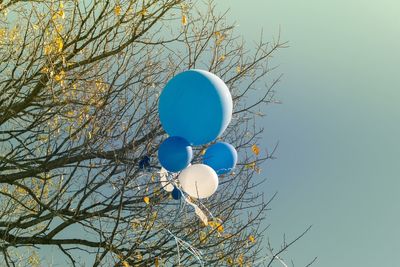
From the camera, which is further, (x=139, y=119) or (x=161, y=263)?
(x=139, y=119)

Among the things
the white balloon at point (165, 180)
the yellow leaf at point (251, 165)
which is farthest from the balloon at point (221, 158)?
the yellow leaf at point (251, 165)

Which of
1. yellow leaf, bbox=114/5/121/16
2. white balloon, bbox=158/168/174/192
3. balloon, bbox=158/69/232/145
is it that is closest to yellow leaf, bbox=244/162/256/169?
white balloon, bbox=158/168/174/192

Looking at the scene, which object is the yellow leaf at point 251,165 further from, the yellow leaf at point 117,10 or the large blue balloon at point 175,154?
the large blue balloon at point 175,154

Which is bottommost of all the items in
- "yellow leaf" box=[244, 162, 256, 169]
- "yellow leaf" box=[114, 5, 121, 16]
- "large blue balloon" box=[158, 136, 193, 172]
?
"large blue balloon" box=[158, 136, 193, 172]

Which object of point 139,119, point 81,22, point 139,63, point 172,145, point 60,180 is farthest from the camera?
point 60,180

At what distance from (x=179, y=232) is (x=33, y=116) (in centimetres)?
268

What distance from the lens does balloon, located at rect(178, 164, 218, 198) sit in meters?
3.96

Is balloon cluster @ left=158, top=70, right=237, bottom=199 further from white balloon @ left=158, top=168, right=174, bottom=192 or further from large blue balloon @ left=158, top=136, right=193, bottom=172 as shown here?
white balloon @ left=158, top=168, right=174, bottom=192

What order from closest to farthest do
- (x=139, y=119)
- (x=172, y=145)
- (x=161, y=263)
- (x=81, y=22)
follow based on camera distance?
(x=172, y=145) < (x=161, y=263) < (x=81, y=22) < (x=139, y=119)

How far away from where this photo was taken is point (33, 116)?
6871 millimetres

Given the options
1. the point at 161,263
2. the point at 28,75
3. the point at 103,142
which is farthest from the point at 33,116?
the point at 161,263

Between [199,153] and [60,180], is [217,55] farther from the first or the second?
[60,180]

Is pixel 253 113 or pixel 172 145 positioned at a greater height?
pixel 253 113

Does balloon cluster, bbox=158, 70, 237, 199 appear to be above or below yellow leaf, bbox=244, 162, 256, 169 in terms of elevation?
below
